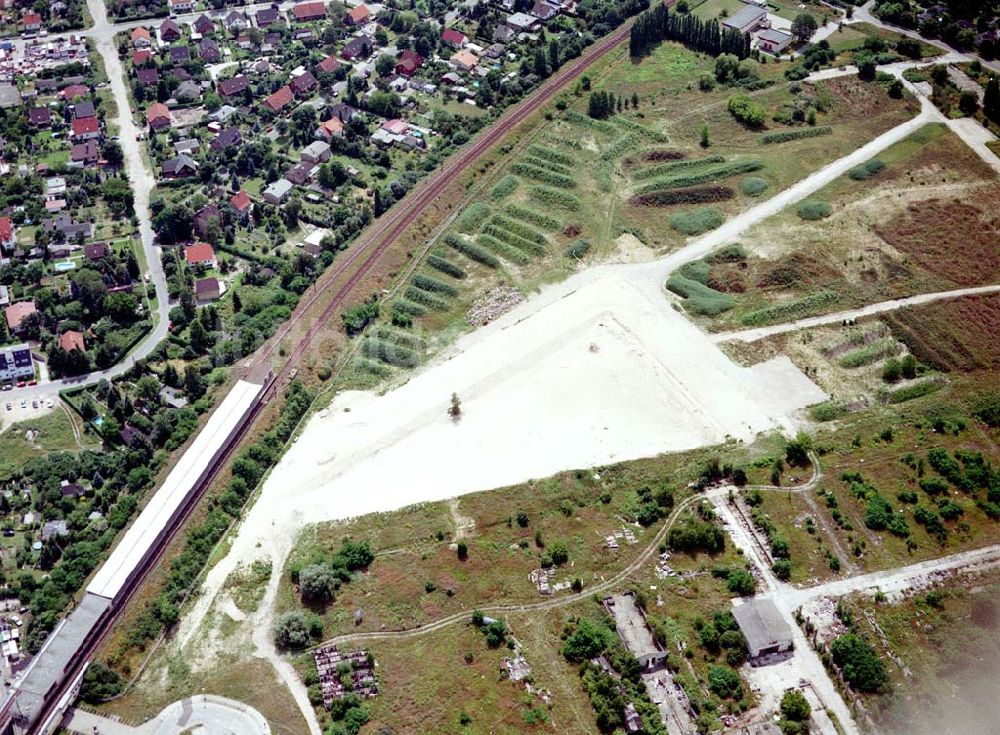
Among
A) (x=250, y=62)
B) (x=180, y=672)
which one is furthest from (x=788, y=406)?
(x=250, y=62)

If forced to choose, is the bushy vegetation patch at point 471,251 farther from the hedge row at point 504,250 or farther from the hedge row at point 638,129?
the hedge row at point 638,129

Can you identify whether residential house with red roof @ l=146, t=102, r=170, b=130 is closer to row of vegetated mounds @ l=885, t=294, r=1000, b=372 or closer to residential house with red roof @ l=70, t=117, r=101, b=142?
residential house with red roof @ l=70, t=117, r=101, b=142

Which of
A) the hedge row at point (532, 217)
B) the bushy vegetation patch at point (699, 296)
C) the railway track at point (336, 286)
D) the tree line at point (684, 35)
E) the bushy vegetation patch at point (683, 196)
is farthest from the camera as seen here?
the tree line at point (684, 35)

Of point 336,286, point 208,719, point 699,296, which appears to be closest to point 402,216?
point 336,286

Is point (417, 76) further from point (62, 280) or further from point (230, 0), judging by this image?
point (62, 280)

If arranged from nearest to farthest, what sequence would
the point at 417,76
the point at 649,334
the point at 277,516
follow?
the point at 277,516, the point at 649,334, the point at 417,76

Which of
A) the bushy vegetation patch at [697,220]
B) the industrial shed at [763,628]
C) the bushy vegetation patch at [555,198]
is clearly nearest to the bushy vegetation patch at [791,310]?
the bushy vegetation patch at [697,220]

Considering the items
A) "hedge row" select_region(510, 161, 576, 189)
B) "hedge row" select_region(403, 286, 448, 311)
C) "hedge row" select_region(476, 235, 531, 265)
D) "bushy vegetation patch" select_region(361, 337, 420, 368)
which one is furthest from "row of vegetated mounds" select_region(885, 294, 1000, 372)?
"bushy vegetation patch" select_region(361, 337, 420, 368)
